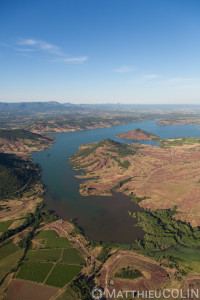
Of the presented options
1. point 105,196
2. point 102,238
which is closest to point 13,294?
point 102,238

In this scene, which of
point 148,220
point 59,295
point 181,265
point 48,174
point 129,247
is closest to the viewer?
point 59,295

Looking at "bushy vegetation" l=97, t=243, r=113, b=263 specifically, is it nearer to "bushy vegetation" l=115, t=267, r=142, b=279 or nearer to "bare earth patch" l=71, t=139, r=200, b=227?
"bushy vegetation" l=115, t=267, r=142, b=279

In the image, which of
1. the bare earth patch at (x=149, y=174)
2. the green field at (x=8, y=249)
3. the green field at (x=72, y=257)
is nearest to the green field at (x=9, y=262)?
the green field at (x=8, y=249)

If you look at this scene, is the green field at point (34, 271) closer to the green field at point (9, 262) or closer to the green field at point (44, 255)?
the green field at point (44, 255)

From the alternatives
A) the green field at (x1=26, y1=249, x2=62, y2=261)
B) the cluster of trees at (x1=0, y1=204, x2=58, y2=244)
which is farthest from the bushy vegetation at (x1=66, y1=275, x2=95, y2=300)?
the cluster of trees at (x1=0, y1=204, x2=58, y2=244)

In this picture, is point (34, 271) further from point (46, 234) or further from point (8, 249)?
point (46, 234)

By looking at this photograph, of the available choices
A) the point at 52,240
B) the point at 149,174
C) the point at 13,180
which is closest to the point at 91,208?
the point at 52,240

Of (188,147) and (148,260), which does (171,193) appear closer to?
(148,260)
